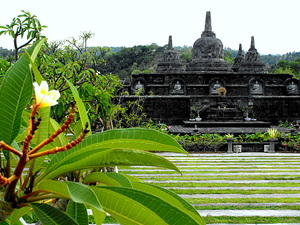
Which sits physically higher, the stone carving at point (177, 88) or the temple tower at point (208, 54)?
the temple tower at point (208, 54)

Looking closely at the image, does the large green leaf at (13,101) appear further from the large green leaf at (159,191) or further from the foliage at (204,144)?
the foliage at (204,144)

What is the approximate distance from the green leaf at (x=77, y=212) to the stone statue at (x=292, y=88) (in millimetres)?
22851

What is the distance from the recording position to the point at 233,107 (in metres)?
20.5

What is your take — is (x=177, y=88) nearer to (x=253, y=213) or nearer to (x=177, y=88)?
(x=177, y=88)

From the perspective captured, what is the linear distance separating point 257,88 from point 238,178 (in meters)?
14.5

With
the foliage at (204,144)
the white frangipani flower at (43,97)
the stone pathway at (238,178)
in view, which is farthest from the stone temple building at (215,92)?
the white frangipani flower at (43,97)

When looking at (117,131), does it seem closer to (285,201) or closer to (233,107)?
(285,201)

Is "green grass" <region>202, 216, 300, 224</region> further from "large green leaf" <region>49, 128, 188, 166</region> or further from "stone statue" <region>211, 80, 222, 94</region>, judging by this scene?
"stone statue" <region>211, 80, 222, 94</region>

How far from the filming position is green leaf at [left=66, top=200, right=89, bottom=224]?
150 cm

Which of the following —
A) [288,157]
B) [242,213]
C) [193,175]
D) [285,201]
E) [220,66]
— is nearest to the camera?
[242,213]

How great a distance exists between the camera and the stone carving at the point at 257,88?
22266 mm

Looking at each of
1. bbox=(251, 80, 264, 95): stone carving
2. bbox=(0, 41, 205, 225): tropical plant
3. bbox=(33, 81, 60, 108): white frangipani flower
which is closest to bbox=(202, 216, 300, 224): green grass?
bbox=(0, 41, 205, 225): tropical plant

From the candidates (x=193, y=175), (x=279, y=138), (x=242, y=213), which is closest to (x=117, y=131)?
(x=242, y=213)

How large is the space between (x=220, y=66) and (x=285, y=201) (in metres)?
17.8
